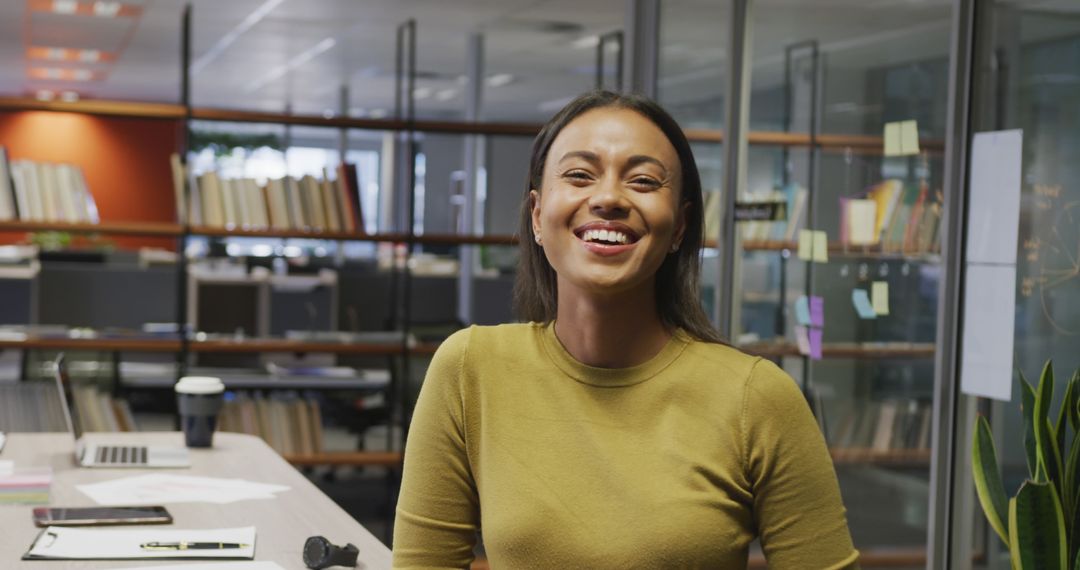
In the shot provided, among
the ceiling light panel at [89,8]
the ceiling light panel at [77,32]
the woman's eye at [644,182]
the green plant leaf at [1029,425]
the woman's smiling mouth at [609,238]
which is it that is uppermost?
the ceiling light panel at [77,32]

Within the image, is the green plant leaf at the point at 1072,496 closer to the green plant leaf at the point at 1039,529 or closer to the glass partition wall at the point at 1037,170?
the green plant leaf at the point at 1039,529

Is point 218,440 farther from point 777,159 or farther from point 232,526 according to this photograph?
point 777,159

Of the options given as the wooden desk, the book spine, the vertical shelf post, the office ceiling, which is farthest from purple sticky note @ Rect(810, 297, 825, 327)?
the book spine

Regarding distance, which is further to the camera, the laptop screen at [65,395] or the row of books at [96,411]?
the row of books at [96,411]

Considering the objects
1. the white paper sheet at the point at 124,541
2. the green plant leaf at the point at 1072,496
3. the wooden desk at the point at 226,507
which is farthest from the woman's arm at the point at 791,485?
the green plant leaf at the point at 1072,496

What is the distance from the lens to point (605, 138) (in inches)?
54.7

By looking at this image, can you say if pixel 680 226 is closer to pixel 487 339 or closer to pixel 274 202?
pixel 487 339

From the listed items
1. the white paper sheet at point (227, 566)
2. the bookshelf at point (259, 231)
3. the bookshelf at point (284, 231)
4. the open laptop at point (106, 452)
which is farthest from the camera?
the bookshelf at point (259, 231)

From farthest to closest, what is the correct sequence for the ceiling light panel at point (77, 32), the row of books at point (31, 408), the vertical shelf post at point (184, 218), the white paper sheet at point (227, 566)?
the ceiling light panel at point (77, 32) < the vertical shelf post at point (184, 218) < the row of books at point (31, 408) < the white paper sheet at point (227, 566)

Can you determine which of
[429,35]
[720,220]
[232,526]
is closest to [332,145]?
[429,35]

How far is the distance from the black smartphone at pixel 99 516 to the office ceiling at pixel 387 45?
7.20ft

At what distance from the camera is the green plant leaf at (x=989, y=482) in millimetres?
2504

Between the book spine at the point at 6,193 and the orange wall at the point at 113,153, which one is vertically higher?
the orange wall at the point at 113,153

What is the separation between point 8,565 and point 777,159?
287cm
